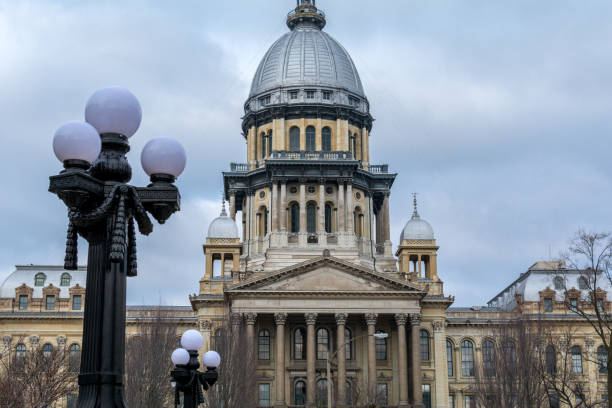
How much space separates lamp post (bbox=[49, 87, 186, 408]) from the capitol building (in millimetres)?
58148

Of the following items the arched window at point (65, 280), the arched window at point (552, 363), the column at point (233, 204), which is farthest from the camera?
the column at point (233, 204)

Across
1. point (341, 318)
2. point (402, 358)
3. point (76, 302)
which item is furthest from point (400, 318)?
point (76, 302)

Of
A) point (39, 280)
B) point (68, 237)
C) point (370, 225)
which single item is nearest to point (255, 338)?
point (370, 225)

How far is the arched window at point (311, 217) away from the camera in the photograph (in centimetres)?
9044

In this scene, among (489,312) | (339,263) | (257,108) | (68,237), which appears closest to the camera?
(68,237)

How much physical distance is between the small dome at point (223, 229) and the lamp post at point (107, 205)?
74713mm

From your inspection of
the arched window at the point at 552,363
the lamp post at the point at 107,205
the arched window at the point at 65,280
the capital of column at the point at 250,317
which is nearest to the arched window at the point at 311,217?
the capital of column at the point at 250,317

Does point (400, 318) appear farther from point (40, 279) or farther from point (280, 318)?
point (40, 279)

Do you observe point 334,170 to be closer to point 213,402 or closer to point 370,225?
point 370,225

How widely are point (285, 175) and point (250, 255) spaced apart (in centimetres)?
885

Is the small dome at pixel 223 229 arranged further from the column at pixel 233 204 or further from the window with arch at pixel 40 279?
the window with arch at pixel 40 279

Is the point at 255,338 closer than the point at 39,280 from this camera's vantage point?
Yes

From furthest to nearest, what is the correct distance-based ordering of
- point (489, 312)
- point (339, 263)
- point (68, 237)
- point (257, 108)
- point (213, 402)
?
1. point (257, 108)
2. point (489, 312)
3. point (339, 263)
4. point (213, 402)
5. point (68, 237)

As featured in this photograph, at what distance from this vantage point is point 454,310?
3573 inches
